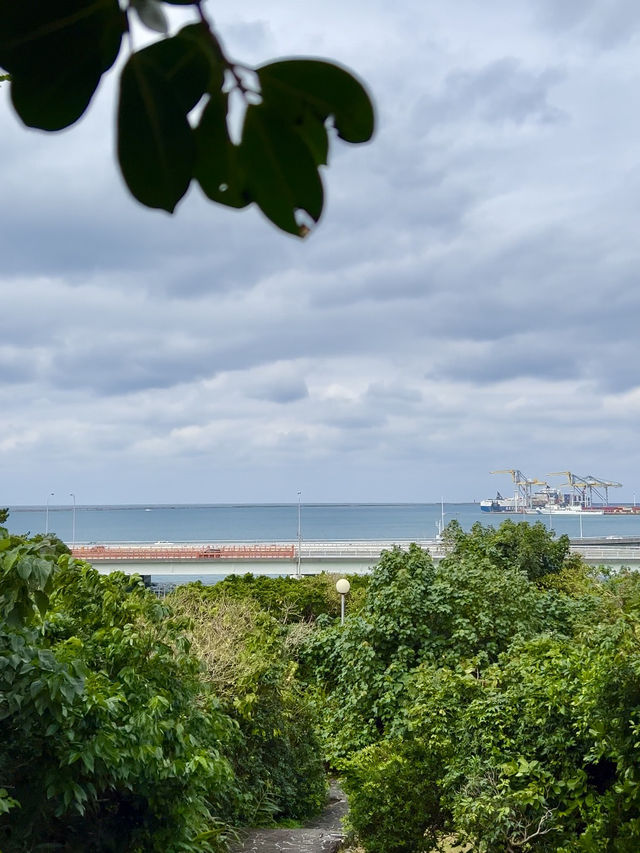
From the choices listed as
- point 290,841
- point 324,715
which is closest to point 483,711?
point 290,841

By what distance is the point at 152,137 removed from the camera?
44 cm

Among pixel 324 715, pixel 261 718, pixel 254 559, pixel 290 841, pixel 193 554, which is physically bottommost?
pixel 290 841

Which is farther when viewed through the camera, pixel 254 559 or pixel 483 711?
pixel 254 559

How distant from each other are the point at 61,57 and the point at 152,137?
0.22 ft

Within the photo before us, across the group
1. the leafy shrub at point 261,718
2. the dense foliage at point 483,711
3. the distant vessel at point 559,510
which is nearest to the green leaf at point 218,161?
the dense foliage at point 483,711

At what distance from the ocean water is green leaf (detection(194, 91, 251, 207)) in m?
66.0

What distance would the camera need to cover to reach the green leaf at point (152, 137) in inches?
17.1

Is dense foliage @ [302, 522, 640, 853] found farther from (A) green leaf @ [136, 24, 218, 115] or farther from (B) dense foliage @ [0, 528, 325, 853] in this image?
(A) green leaf @ [136, 24, 218, 115]

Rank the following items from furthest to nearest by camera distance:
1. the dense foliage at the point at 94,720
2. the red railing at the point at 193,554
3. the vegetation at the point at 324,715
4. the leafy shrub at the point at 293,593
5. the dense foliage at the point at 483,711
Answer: the red railing at the point at 193,554, the leafy shrub at the point at 293,593, the dense foliage at the point at 483,711, the vegetation at the point at 324,715, the dense foliage at the point at 94,720

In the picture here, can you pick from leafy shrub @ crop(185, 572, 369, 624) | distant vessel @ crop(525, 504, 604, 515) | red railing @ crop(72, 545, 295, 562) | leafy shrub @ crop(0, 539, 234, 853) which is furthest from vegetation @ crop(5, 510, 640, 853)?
distant vessel @ crop(525, 504, 604, 515)

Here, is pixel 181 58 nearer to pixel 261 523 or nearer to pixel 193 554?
pixel 193 554

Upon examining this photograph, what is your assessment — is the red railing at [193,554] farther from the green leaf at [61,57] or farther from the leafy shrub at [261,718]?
the green leaf at [61,57]

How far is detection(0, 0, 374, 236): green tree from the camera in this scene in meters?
0.43

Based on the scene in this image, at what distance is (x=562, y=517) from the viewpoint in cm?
11944
